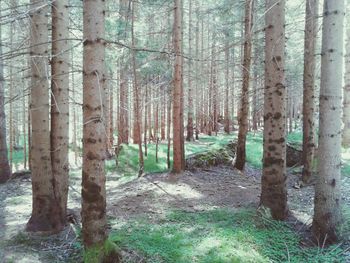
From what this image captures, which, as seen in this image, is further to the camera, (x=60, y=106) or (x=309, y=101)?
(x=309, y=101)

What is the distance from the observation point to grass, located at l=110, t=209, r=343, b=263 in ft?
16.3

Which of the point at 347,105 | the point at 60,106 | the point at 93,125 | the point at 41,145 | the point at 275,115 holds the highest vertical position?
the point at 347,105

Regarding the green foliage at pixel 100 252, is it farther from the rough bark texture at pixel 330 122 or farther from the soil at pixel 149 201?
the rough bark texture at pixel 330 122

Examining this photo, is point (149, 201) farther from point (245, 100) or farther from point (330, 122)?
point (245, 100)

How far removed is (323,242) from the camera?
18.2ft

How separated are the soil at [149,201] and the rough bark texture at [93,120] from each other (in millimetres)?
1000

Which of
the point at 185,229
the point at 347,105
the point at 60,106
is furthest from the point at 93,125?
the point at 347,105

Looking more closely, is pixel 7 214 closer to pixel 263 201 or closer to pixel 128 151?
pixel 263 201

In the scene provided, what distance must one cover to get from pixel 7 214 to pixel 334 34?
23.4ft

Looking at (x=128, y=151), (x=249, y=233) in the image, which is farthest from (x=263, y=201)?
(x=128, y=151)

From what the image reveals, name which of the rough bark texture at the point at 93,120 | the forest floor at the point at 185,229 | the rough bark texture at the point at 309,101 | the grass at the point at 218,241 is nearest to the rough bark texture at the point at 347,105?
the rough bark texture at the point at 309,101

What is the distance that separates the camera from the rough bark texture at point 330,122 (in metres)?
5.45

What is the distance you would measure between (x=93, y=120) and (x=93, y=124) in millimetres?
48

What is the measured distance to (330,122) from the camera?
18.0ft
